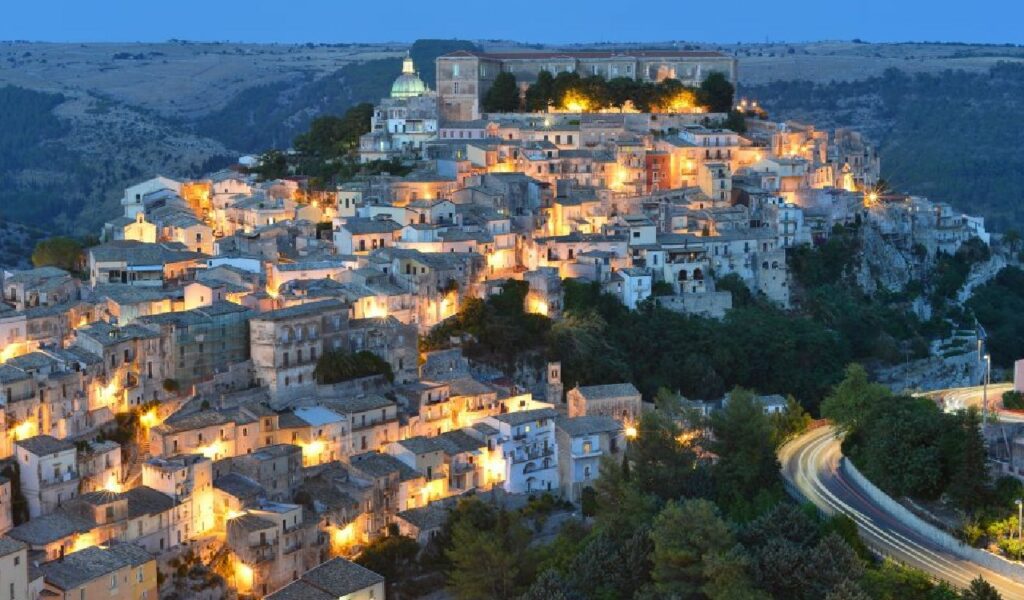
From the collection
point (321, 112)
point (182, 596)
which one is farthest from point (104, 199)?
point (182, 596)

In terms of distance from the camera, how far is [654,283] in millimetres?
43500

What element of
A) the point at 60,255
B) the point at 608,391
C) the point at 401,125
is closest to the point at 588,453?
the point at 608,391

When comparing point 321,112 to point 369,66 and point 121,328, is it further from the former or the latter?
point 121,328

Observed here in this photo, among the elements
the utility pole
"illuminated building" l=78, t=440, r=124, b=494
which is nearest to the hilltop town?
"illuminated building" l=78, t=440, r=124, b=494

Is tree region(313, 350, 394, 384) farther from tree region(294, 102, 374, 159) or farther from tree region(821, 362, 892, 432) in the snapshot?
tree region(294, 102, 374, 159)

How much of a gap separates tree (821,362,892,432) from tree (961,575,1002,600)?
8745mm

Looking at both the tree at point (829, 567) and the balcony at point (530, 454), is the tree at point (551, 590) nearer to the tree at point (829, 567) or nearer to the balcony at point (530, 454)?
the tree at point (829, 567)

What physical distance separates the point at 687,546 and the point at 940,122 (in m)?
80.5

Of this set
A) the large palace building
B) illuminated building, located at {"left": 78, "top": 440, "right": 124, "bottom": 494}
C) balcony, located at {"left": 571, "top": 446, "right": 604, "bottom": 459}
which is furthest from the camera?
the large palace building

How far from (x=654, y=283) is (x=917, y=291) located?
12.3 meters

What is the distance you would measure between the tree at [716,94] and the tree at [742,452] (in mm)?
27072

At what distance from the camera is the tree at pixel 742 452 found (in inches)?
1160

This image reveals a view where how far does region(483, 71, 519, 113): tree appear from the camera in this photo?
57.7 metres

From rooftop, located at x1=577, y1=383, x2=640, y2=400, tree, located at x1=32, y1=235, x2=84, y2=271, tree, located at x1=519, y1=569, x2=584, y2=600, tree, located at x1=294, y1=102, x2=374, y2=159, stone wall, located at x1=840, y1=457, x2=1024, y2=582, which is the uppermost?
tree, located at x1=294, y1=102, x2=374, y2=159
